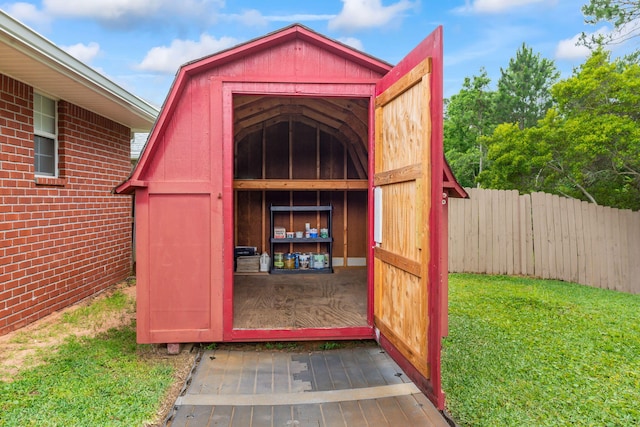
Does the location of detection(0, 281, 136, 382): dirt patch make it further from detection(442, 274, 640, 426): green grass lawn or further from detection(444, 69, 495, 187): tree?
detection(444, 69, 495, 187): tree

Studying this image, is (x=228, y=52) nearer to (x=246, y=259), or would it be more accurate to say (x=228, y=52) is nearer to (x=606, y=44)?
(x=246, y=259)

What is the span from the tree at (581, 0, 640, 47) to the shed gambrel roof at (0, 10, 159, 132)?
32.8ft

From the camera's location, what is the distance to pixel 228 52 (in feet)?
12.6

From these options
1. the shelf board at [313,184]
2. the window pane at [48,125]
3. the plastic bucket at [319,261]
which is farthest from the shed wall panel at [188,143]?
the plastic bucket at [319,261]

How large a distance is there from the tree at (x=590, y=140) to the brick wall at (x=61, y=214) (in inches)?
373

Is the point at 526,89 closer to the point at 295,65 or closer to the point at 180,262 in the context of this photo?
the point at 295,65

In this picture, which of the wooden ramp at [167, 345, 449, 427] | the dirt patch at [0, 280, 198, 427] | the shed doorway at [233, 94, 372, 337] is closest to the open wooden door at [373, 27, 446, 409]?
A: the wooden ramp at [167, 345, 449, 427]

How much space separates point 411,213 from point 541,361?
201 cm

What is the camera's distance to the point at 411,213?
315cm

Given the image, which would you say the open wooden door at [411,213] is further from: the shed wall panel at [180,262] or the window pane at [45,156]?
the window pane at [45,156]

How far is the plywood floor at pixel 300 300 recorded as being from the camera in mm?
4281

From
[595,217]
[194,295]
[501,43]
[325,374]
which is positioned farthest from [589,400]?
[501,43]

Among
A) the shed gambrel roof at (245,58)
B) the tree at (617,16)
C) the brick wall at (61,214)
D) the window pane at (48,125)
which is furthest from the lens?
the tree at (617,16)

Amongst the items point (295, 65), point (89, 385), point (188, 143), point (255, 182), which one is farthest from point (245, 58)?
point (89, 385)
